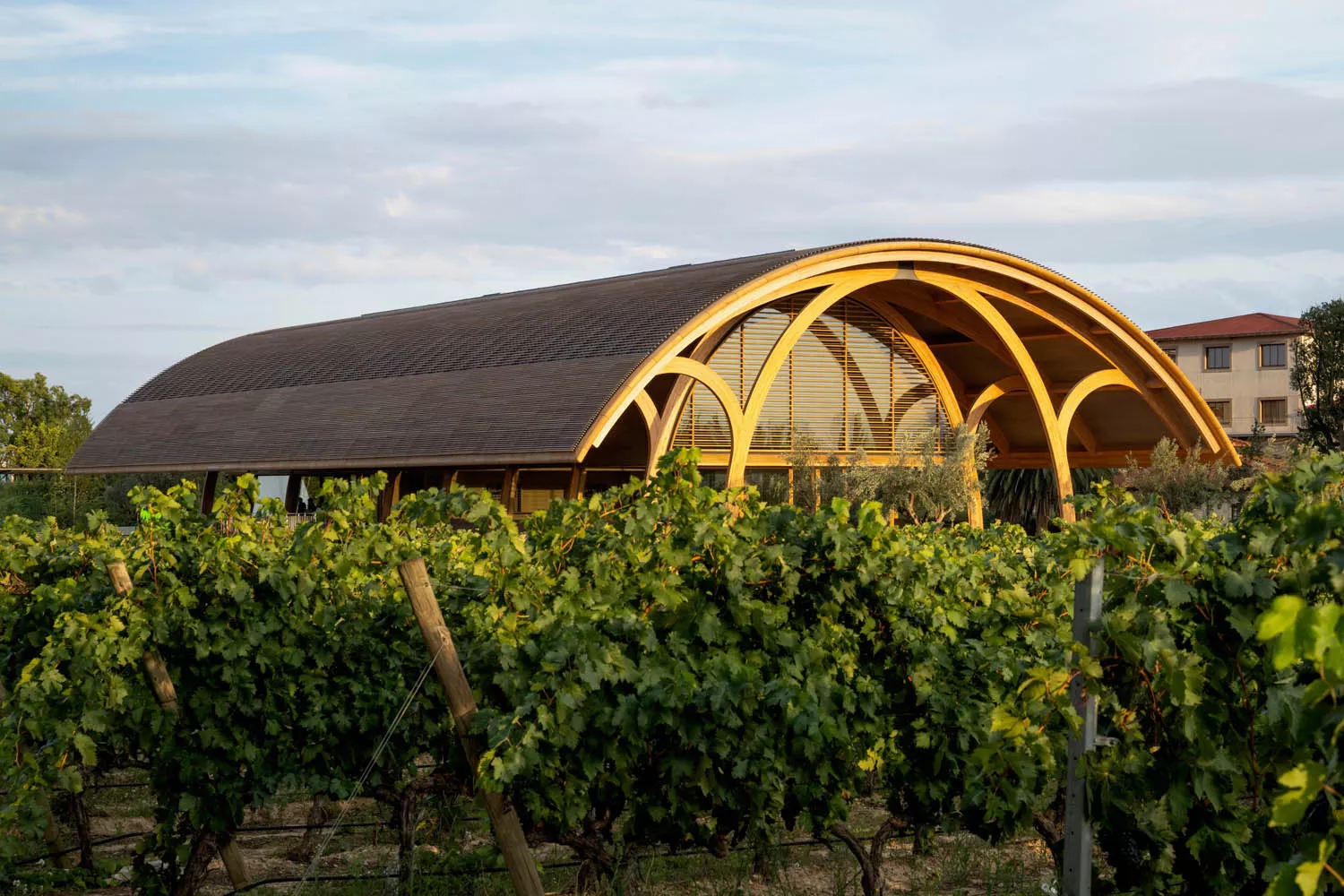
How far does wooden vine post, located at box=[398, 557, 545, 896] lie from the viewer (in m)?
4.77

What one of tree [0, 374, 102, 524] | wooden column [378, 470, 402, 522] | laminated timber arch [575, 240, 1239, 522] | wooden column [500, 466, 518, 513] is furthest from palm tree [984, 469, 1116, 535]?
tree [0, 374, 102, 524]

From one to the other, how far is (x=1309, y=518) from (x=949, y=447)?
25273 mm

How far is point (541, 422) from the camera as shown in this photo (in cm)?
1969

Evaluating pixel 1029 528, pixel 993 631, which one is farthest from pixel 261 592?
pixel 1029 528

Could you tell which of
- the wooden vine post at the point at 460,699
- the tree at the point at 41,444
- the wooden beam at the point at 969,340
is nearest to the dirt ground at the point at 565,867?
the wooden vine post at the point at 460,699

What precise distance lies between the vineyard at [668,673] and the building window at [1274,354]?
50293mm

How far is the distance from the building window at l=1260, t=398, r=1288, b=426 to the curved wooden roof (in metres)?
24.1

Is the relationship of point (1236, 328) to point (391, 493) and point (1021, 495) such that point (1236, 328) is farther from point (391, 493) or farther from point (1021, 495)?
point (391, 493)

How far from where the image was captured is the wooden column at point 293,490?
95.9 ft

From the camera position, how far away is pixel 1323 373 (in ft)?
127

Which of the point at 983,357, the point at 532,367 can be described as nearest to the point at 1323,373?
the point at 983,357

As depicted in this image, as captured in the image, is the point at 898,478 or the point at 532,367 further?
the point at 898,478

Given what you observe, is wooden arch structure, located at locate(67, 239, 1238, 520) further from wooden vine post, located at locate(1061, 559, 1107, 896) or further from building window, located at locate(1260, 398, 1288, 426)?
building window, located at locate(1260, 398, 1288, 426)

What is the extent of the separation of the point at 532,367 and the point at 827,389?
677 cm
